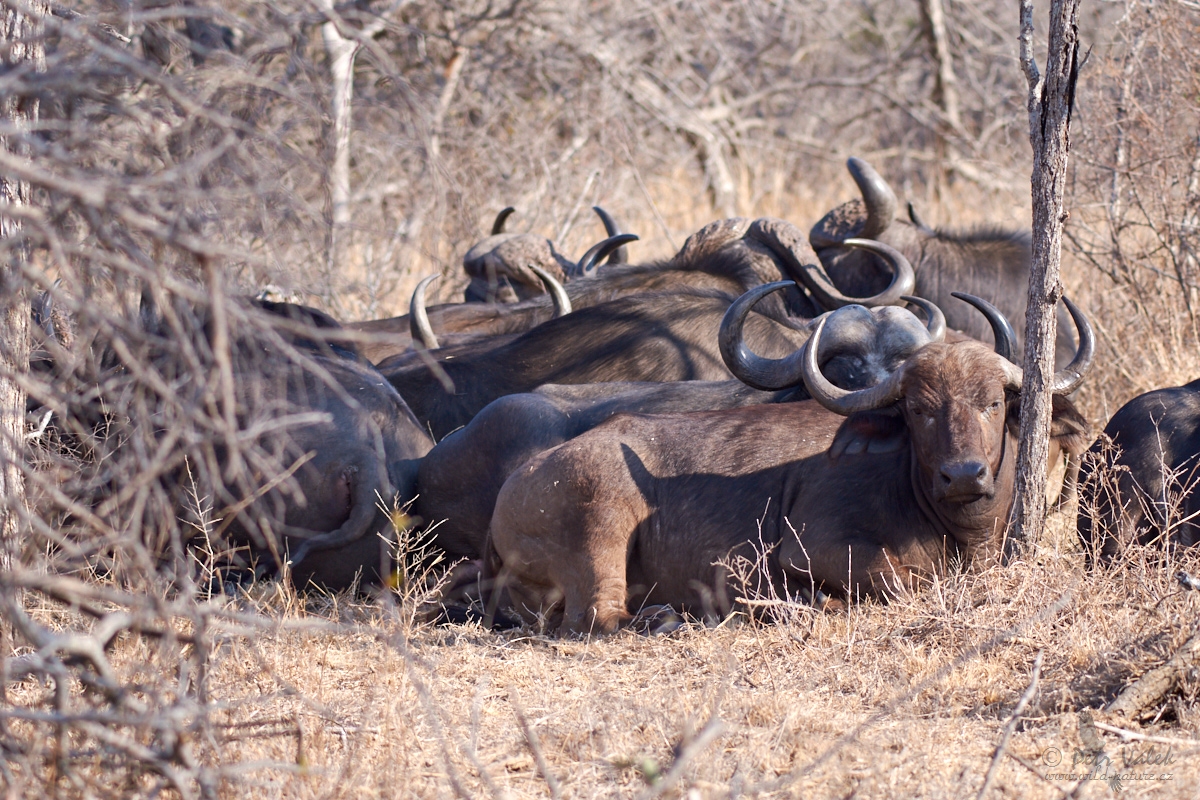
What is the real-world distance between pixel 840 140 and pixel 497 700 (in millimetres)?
12519

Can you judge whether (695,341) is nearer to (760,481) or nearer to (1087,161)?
(760,481)

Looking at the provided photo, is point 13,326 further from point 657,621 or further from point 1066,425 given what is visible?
point 1066,425

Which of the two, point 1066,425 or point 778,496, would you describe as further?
point 778,496

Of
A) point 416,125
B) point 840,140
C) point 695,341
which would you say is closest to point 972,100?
point 840,140

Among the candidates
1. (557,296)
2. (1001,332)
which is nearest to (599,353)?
(557,296)

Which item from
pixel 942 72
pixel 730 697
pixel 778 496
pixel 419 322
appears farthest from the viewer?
pixel 942 72

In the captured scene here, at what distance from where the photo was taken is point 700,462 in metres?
5.07

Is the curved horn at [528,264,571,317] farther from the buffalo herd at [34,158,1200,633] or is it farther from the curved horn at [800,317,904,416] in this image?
the curved horn at [800,317,904,416]

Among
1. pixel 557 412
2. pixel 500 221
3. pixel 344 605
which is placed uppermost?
pixel 500 221

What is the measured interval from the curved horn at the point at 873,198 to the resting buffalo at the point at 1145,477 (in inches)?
123

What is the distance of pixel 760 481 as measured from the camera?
16.5 ft

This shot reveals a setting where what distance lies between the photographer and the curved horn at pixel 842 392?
4.63 m

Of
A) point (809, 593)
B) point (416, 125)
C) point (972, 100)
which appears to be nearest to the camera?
point (416, 125)

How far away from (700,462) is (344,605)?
5.24ft
